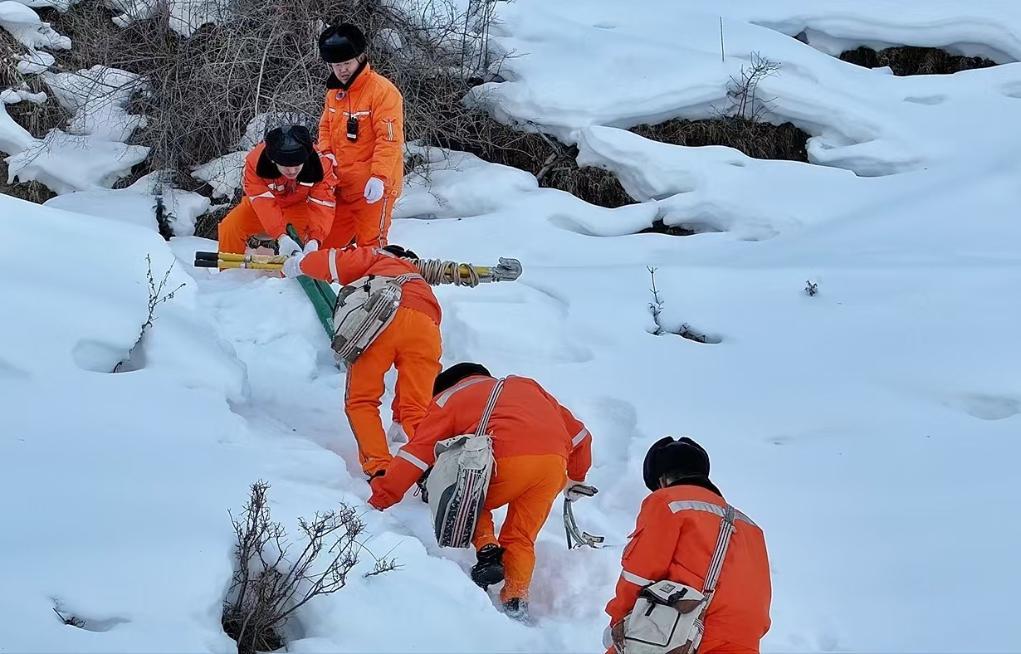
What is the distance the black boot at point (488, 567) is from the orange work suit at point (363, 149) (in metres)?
2.94

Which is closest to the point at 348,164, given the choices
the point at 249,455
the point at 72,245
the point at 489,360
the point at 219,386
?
the point at 489,360

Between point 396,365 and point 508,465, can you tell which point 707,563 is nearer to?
point 508,465

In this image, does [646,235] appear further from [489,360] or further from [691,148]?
[489,360]

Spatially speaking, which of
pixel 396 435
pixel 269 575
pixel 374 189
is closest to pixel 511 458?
pixel 269 575

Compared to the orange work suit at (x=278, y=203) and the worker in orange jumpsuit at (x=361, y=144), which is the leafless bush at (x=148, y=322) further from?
the worker in orange jumpsuit at (x=361, y=144)

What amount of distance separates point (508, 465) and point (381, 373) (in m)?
0.96

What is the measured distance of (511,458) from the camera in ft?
12.1

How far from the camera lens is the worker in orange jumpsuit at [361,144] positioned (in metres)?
6.12

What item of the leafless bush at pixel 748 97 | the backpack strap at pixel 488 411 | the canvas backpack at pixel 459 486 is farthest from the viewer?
the leafless bush at pixel 748 97

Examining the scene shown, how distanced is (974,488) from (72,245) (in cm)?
383

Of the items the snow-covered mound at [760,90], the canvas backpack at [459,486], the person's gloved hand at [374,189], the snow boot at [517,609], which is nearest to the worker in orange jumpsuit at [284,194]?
the person's gloved hand at [374,189]

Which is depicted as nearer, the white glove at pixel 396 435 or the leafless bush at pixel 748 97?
the white glove at pixel 396 435

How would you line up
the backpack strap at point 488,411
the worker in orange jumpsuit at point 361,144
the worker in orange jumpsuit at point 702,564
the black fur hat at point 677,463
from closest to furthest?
the worker in orange jumpsuit at point 702,564, the black fur hat at point 677,463, the backpack strap at point 488,411, the worker in orange jumpsuit at point 361,144

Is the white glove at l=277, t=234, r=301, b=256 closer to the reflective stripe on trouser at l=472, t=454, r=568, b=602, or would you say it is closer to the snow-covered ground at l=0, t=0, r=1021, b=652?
the snow-covered ground at l=0, t=0, r=1021, b=652
